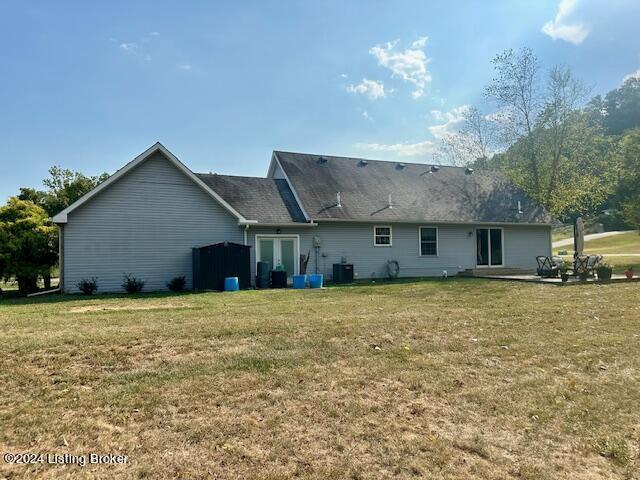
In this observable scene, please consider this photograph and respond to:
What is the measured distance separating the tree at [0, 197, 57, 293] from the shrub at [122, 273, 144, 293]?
3095 millimetres

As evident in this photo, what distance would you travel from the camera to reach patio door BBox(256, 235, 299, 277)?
1728cm

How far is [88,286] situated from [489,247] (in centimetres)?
1780

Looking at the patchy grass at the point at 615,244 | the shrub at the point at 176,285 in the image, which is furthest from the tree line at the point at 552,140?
the shrub at the point at 176,285

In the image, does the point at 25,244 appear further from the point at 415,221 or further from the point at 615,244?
the point at 615,244

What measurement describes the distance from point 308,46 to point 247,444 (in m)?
15.5

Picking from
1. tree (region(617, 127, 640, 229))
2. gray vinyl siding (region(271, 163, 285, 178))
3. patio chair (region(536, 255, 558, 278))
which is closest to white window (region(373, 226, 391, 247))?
gray vinyl siding (region(271, 163, 285, 178))

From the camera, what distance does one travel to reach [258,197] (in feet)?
60.6

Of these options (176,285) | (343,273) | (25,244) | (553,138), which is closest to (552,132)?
(553,138)

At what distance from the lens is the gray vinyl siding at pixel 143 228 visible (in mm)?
14406

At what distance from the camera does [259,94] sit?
18.1 metres

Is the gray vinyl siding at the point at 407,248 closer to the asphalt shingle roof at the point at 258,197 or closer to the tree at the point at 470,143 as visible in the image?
the asphalt shingle roof at the point at 258,197

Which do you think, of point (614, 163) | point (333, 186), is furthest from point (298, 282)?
point (614, 163)

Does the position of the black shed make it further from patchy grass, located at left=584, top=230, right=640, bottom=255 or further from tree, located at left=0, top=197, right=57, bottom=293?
patchy grass, located at left=584, top=230, right=640, bottom=255

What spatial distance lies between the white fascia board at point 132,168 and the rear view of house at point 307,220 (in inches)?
1.6
